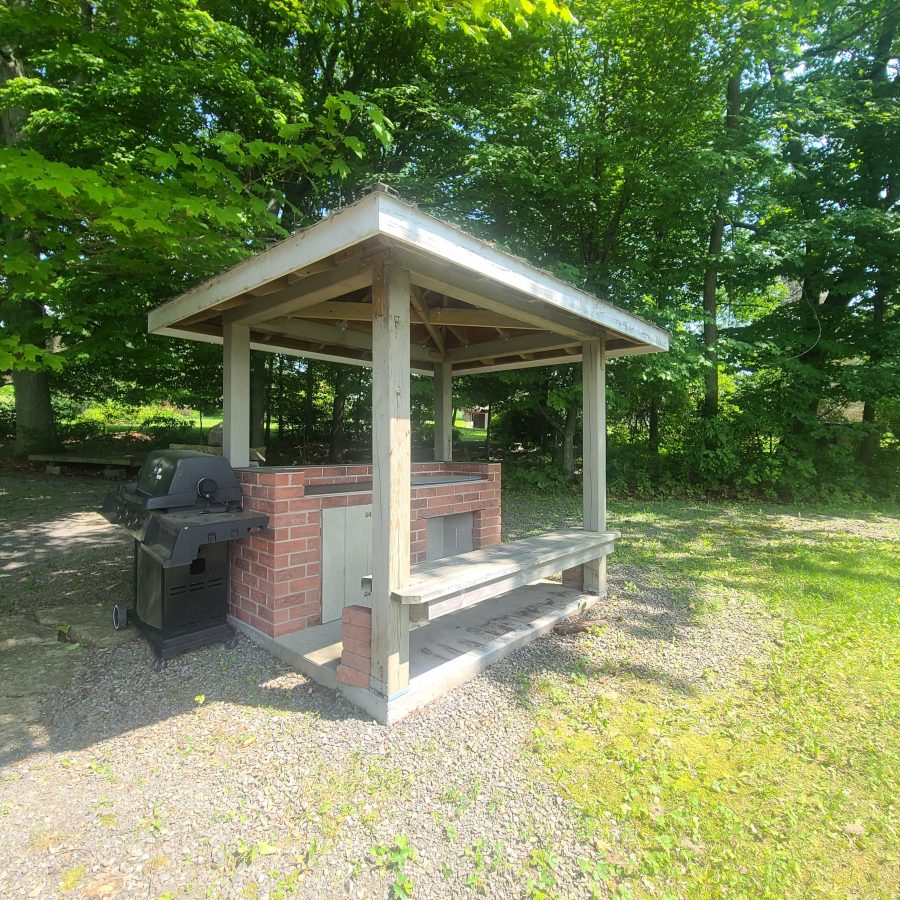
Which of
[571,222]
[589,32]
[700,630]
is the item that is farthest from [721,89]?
[700,630]

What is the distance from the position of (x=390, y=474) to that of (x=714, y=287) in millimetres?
9748

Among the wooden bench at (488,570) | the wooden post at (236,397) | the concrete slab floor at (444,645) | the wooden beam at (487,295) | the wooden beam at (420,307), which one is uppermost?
the wooden beam at (420,307)

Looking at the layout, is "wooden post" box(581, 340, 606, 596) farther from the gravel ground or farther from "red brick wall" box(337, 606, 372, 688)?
"red brick wall" box(337, 606, 372, 688)

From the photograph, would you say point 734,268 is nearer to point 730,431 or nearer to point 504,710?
point 730,431

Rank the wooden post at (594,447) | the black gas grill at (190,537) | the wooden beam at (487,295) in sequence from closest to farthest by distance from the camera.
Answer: the wooden beam at (487,295) < the black gas grill at (190,537) < the wooden post at (594,447)

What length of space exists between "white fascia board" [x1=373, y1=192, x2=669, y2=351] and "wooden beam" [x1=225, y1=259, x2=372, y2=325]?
16.8 inches

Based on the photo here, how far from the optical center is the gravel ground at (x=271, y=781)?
150 cm

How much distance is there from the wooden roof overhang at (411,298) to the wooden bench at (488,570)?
1426mm

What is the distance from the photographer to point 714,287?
9.60 metres

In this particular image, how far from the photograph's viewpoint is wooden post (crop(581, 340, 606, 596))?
394 cm

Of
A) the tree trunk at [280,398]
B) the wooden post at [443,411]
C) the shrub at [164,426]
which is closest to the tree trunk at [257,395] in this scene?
the tree trunk at [280,398]

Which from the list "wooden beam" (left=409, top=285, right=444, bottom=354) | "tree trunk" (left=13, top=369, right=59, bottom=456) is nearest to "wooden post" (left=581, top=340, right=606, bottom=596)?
"wooden beam" (left=409, top=285, right=444, bottom=354)

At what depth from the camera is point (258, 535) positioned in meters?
2.92

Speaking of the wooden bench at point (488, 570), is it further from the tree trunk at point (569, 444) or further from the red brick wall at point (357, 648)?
the tree trunk at point (569, 444)
